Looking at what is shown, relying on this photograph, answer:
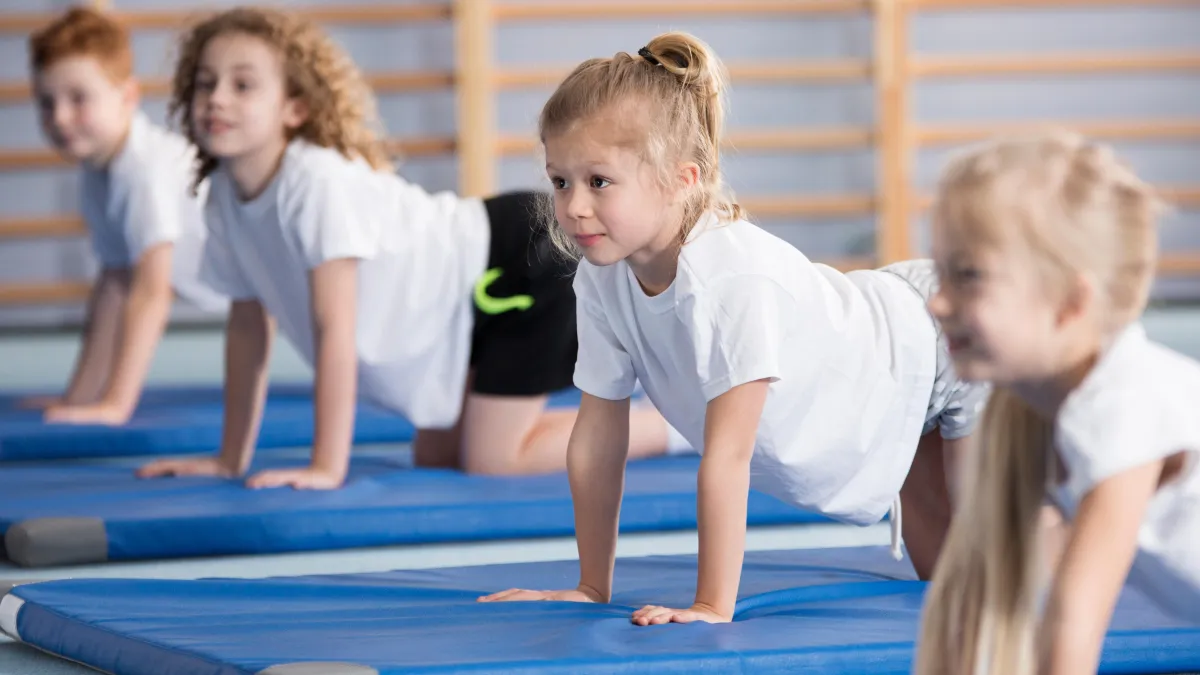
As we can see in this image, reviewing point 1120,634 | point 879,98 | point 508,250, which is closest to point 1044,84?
point 879,98

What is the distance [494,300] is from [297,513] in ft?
2.11

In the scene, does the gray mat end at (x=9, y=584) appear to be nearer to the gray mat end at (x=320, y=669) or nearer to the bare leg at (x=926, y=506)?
the gray mat end at (x=320, y=669)

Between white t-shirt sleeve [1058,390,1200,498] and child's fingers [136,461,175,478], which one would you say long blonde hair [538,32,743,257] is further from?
child's fingers [136,461,175,478]

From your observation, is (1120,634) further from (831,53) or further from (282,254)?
(831,53)

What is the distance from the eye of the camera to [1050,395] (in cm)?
115

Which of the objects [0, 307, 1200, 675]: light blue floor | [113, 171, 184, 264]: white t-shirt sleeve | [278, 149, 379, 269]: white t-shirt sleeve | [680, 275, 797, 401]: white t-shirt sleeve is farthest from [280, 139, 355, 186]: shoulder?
[680, 275, 797, 401]: white t-shirt sleeve

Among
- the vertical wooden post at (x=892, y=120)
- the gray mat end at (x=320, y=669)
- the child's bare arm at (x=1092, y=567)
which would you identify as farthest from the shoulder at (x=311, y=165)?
the vertical wooden post at (x=892, y=120)

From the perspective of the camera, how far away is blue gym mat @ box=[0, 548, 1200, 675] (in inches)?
57.7

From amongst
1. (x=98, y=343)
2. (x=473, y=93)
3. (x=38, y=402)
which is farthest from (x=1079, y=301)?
(x=473, y=93)

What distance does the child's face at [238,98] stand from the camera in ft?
8.34

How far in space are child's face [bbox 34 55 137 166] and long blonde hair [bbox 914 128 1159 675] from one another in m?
2.63

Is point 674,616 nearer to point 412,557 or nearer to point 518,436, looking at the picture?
point 412,557

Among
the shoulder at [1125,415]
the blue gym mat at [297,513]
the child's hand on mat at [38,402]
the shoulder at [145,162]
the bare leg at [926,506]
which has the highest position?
the shoulder at [1125,415]

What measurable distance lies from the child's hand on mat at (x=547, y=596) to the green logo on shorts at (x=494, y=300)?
3.57 ft
